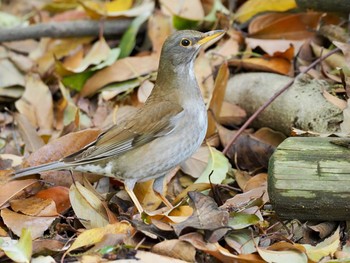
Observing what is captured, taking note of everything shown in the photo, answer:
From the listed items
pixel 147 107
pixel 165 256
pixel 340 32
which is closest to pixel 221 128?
pixel 147 107

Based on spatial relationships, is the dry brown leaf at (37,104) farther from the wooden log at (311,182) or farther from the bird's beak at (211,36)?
the wooden log at (311,182)

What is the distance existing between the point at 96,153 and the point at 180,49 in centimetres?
102

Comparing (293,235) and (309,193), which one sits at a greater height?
(309,193)

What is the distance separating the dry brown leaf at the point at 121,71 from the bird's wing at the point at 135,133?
5.21 ft

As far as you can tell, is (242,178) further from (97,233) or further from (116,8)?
(116,8)

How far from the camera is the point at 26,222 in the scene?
5348mm

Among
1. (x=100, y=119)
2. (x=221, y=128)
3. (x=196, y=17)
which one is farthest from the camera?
(x=196, y=17)

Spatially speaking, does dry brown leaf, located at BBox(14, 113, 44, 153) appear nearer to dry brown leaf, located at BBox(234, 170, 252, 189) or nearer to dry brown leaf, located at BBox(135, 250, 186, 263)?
dry brown leaf, located at BBox(234, 170, 252, 189)

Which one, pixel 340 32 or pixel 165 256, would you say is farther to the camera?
pixel 340 32

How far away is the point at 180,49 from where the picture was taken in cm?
581

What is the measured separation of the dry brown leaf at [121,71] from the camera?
7.30 metres

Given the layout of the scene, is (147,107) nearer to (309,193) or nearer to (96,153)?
(96,153)

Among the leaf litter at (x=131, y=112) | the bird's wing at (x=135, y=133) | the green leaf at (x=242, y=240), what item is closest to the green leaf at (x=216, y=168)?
the leaf litter at (x=131, y=112)

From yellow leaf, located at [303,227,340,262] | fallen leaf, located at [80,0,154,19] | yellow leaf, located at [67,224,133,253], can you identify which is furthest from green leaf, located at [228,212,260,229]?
fallen leaf, located at [80,0,154,19]
